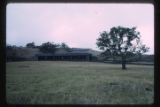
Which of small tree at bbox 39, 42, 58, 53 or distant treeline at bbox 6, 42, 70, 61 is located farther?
small tree at bbox 39, 42, 58, 53

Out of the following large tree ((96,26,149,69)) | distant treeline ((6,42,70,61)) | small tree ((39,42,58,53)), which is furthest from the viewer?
large tree ((96,26,149,69))

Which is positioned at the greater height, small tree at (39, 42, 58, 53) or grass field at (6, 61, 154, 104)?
small tree at (39, 42, 58, 53)

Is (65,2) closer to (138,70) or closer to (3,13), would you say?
(3,13)

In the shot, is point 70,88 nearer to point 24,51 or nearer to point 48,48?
point 48,48

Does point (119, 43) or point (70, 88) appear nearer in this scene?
point (70, 88)

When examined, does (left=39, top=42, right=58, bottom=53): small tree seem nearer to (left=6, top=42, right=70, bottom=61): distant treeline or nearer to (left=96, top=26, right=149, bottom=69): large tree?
(left=6, top=42, right=70, bottom=61): distant treeline

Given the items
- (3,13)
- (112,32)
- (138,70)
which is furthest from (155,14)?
(112,32)

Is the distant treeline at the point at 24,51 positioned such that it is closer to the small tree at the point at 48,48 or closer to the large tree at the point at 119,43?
the small tree at the point at 48,48

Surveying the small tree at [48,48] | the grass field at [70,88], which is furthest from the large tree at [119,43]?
the small tree at [48,48]

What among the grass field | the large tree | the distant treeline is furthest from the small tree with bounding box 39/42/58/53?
the large tree

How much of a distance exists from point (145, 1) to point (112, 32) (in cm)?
1333

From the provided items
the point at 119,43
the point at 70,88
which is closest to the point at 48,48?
the point at 70,88

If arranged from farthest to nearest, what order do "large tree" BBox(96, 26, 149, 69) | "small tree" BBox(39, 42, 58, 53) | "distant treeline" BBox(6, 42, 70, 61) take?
"large tree" BBox(96, 26, 149, 69)
"small tree" BBox(39, 42, 58, 53)
"distant treeline" BBox(6, 42, 70, 61)
